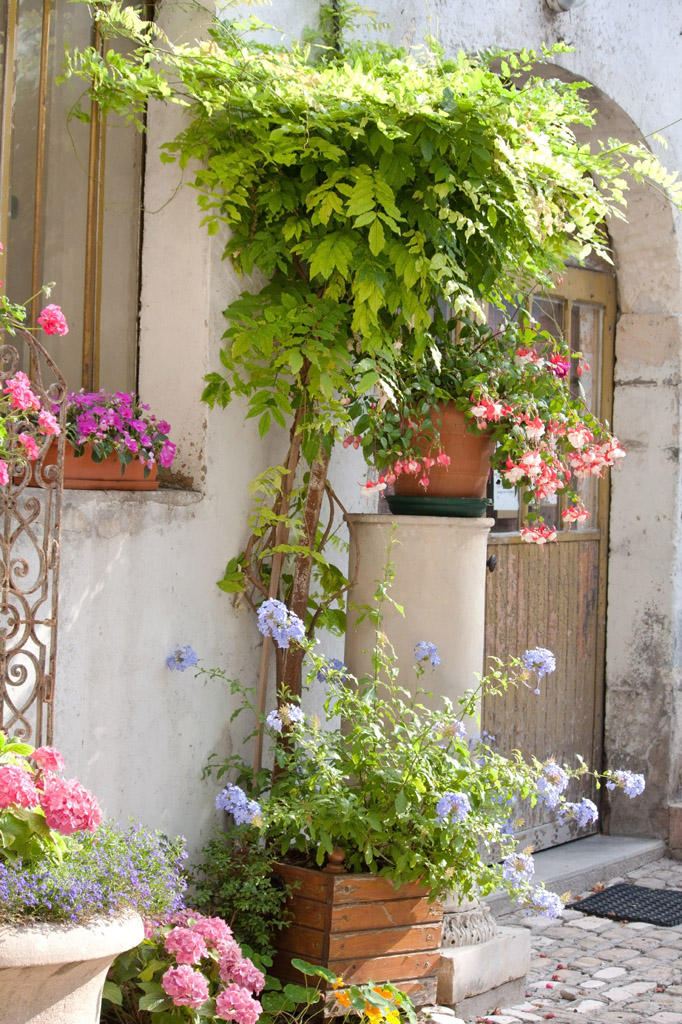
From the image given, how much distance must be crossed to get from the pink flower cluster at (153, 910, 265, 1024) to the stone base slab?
2.81 feet

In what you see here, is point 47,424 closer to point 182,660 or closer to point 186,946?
point 182,660

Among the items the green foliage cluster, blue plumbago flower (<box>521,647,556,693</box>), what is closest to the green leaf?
the green foliage cluster

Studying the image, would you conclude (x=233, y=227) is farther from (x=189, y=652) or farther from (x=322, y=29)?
(x=189, y=652)

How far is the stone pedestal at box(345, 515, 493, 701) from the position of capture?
382 centimetres

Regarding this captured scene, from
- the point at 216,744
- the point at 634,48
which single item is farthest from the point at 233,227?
the point at 634,48

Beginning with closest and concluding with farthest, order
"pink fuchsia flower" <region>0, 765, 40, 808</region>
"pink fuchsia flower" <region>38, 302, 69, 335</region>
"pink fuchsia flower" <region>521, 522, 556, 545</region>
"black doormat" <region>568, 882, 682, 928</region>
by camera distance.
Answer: "pink fuchsia flower" <region>0, 765, 40, 808</region>, "pink fuchsia flower" <region>38, 302, 69, 335</region>, "pink fuchsia flower" <region>521, 522, 556, 545</region>, "black doormat" <region>568, 882, 682, 928</region>

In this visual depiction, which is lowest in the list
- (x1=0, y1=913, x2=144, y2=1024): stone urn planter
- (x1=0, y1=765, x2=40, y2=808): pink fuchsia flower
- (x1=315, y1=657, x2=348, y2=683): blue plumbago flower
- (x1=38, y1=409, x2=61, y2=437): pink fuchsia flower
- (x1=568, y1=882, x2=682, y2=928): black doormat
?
(x1=568, y1=882, x2=682, y2=928): black doormat

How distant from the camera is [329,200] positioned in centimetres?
344

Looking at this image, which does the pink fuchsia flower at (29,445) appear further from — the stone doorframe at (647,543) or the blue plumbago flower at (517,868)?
the stone doorframe at (647,543)

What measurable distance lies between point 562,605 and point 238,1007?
3.39 metres

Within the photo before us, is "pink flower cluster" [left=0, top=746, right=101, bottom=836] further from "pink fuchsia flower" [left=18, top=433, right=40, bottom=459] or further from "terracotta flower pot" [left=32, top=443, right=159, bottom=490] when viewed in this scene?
"terracotta flower pot" [left=32, top=443, right=159, bottom=490]

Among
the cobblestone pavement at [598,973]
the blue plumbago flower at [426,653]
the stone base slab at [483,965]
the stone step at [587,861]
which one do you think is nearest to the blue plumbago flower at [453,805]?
the blue plumbago flower at [426,653]

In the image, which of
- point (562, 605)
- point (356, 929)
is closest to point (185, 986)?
point (356, 929)

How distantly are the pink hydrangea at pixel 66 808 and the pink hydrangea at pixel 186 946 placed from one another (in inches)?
19.0
